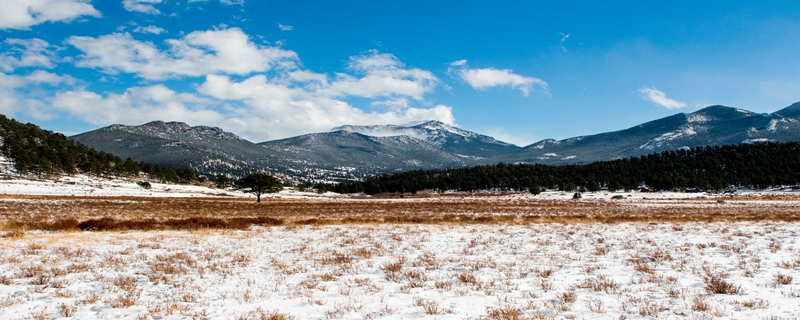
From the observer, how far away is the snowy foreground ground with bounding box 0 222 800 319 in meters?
7.63

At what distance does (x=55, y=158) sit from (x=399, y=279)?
6218 inches

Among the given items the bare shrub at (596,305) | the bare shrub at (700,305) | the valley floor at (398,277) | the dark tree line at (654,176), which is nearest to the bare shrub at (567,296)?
the valley floor at (398,277)

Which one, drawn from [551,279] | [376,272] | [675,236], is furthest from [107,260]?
[675,236]

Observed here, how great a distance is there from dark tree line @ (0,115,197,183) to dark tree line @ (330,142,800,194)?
77.8m

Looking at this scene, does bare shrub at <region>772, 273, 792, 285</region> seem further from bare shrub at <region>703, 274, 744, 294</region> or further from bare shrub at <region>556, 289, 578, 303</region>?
bare shrub at <region>556, 289, 578, 303</region>

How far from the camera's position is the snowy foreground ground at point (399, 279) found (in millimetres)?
7633

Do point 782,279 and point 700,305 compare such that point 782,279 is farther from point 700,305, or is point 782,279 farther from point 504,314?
point 504,314

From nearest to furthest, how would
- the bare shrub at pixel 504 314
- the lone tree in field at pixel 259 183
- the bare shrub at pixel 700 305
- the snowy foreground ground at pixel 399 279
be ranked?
the bare shrub at pixel 504 314 < the bare shrub at pixel 700 305 < the snowy foreground ground at pixel 399 279 < the lone tree in field at pixel 259 183

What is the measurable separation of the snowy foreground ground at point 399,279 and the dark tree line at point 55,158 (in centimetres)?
13198

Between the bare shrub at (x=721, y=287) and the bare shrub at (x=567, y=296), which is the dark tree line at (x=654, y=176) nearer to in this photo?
the bare shrub at (x=721, y=287)

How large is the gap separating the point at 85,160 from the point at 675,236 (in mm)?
175858

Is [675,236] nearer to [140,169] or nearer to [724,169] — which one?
[140,169]

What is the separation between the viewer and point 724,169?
175250 mm

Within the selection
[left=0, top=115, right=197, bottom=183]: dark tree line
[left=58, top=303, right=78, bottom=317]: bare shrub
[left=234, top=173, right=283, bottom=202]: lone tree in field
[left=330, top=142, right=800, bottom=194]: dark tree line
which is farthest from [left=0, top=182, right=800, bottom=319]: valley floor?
[left=330, top=142, right=800, bottom=194]: dark tree line
